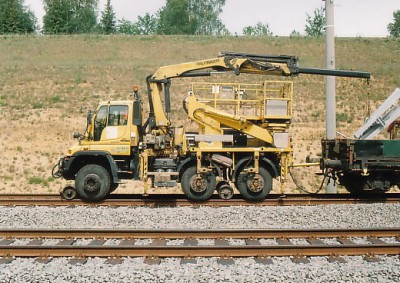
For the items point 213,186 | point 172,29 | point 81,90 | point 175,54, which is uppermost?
point 172,29

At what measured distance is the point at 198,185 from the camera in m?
14.0

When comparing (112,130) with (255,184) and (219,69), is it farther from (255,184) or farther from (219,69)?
(255,184)

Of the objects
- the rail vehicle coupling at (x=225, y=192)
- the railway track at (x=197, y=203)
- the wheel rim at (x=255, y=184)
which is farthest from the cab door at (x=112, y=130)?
the wheel rim at (x=255, y=184)

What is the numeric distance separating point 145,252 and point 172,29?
284 ft

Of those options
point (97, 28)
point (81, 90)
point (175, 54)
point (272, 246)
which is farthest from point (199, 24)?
point (272, 246)

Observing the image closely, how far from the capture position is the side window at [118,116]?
14.5 metres

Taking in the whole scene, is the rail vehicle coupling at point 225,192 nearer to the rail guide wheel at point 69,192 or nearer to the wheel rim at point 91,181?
the wheel rim at point 91,181

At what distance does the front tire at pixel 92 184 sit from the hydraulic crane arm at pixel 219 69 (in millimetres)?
2143

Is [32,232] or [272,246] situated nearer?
[272,246]

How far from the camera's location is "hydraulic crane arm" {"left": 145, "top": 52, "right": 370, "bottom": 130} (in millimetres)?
14625

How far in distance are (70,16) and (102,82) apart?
63824mm

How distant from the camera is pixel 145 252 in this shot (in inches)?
350

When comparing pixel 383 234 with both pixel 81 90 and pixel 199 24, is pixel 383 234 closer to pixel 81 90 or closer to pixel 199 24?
pixel 81 90

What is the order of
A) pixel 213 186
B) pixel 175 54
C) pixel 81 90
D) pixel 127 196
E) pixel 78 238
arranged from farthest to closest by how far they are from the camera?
pixel 175 54
pixel 81 90
pixel 127 196
pixel 213 186
pixel 78 238
